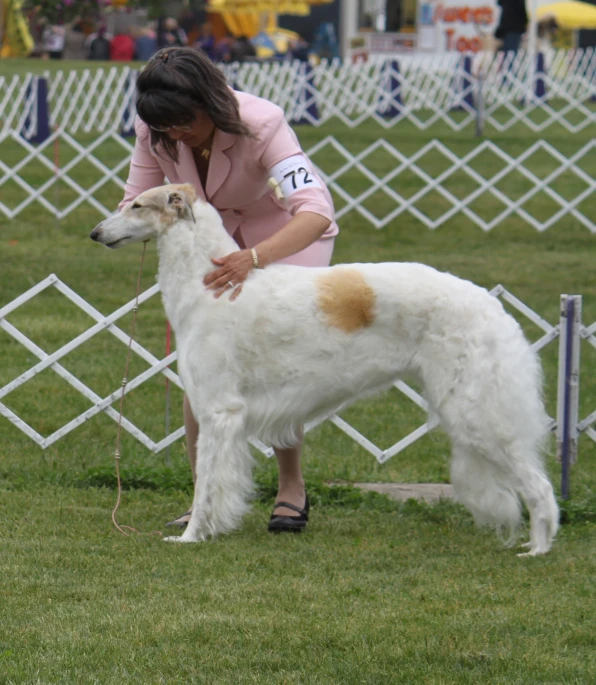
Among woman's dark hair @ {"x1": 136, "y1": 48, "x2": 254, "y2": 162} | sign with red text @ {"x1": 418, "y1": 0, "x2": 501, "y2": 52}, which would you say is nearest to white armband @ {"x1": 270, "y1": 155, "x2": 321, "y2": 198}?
woman's dark hair @ {"x1": 136, "y1": 48, "x2": 254, "y2": 162}

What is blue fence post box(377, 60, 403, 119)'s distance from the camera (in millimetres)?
21219

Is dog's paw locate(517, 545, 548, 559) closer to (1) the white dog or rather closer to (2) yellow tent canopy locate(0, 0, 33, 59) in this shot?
(1) the white dog

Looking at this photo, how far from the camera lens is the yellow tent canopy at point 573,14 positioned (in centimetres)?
3086

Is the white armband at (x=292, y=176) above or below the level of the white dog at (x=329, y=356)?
above

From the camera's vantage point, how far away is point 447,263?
10.7m

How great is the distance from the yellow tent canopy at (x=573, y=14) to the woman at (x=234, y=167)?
89.9ft

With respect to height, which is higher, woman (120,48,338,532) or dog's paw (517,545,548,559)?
woman (120,48,338,532)

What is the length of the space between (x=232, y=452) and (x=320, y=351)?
503 millimetres

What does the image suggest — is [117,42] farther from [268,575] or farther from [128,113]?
[268,575]

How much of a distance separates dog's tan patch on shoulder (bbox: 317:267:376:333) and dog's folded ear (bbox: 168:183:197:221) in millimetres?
547

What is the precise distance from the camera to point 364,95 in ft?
73.9

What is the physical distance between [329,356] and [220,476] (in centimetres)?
61

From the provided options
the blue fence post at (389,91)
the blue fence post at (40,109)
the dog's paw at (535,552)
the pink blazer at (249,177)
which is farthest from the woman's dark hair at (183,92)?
the blue fence post at (389,91)

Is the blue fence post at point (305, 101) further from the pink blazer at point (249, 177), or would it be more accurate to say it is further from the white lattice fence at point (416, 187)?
the pink blazer at point (249, 177)
